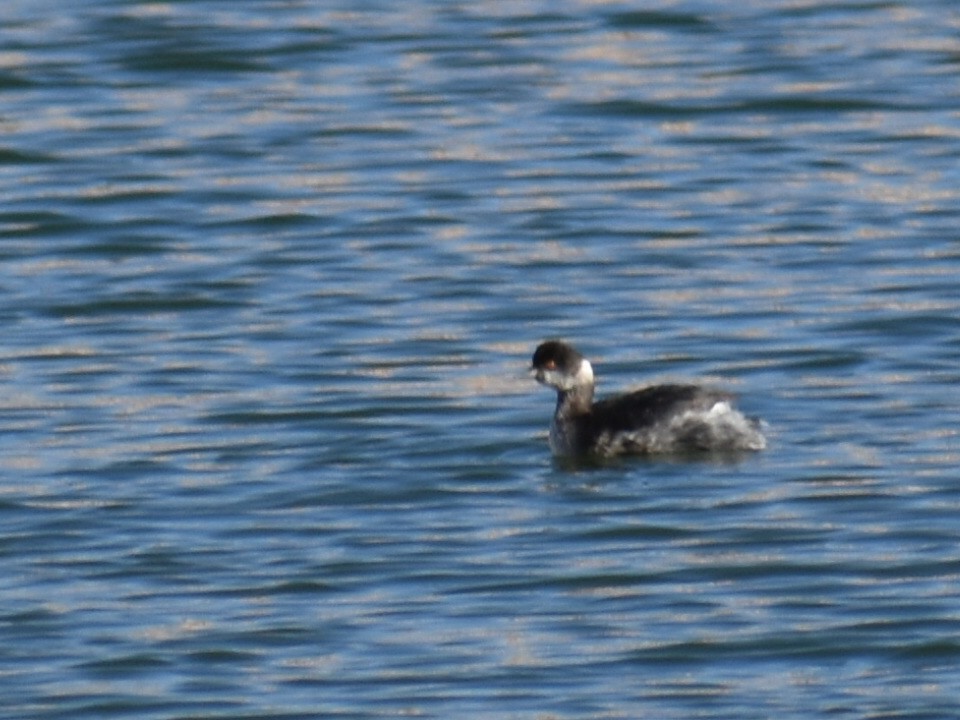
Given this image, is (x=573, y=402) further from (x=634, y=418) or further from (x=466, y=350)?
(x=466, y=350)

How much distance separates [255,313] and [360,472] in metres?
3.14

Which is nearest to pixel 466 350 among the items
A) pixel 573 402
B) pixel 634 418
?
pixel 573 402

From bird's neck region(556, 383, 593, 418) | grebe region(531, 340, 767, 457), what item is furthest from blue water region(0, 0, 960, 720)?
bird's neck region(556, 383, 593, 418)

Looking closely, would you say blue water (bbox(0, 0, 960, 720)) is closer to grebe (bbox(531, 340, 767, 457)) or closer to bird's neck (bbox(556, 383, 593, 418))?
grebe (bbox(531, 340, 767, 457))

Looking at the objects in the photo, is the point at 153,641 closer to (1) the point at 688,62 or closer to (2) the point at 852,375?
(2) the point at 852,375

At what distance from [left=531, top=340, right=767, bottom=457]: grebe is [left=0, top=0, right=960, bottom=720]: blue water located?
0.12m

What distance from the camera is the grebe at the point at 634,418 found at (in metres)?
12.9

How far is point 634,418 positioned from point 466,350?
200 cm

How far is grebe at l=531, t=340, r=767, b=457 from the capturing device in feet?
42.5

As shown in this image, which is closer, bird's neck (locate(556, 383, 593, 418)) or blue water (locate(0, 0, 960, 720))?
blue water (locate(0, 0, 960, 720))

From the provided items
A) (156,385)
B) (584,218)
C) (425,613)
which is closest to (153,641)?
(425,613)

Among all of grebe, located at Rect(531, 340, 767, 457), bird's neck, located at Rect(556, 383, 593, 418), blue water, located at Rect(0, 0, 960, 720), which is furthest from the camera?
bird's neck, located at Rect(556, 383, 593, 418)

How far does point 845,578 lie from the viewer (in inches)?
436

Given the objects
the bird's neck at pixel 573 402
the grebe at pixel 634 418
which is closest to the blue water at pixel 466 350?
the grebe at pixel 634 418
